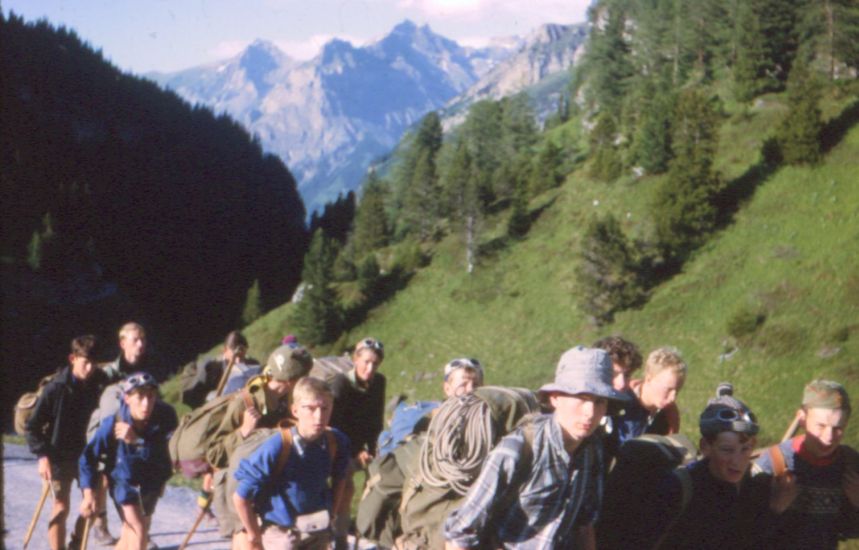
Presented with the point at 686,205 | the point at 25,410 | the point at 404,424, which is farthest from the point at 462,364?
the point at 686,205

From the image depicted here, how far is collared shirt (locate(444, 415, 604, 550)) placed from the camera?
3.39m

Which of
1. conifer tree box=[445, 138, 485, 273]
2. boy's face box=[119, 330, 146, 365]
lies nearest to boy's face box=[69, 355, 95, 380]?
boy's face box=[119, 330, 146, 365]

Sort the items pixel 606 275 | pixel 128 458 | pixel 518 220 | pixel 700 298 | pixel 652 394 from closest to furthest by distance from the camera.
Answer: pixel 652 394 < pixel 128 458 < pixel 700 298 < pixel 606 275 < pixel 518 220

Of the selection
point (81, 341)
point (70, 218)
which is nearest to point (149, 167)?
point (70, 218)

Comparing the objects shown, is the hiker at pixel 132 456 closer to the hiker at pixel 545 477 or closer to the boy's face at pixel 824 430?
the hiker at pixel 545 477

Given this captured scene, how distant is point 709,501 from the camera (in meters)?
3.97

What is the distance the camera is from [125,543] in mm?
6059

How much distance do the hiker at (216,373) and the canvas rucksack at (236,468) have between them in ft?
6.43

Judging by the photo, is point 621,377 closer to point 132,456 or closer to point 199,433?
point 199,433

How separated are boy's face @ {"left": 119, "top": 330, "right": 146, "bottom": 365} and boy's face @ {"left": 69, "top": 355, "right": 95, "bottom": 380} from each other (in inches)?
12.9

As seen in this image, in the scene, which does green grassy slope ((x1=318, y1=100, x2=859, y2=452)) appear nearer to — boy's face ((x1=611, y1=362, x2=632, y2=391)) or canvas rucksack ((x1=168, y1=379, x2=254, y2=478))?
boy's face ((x1=611, y1=362, x2=632, y2=391))

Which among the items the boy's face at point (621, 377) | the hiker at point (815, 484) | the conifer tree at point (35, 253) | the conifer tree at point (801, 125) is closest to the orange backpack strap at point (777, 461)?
the hiker at point (815, 484)

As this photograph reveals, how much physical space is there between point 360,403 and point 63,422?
2.77 metres

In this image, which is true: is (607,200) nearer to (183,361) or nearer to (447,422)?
(447,422)
